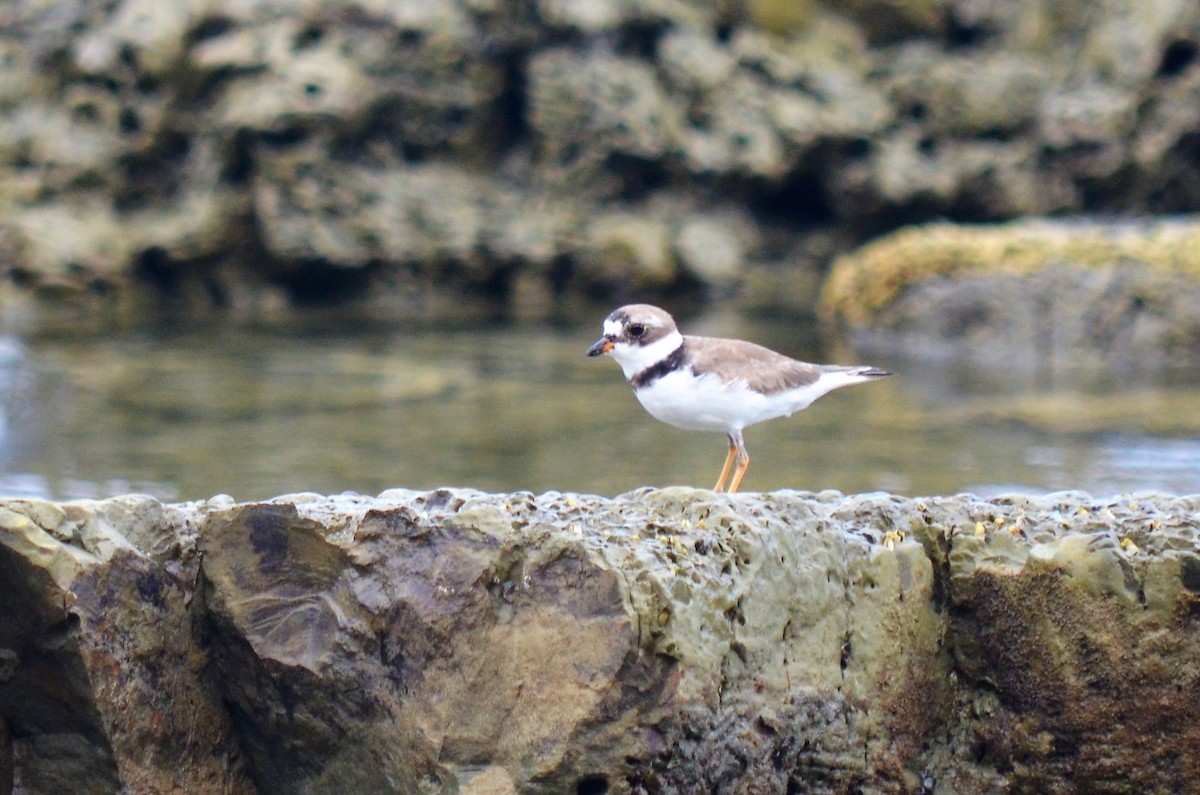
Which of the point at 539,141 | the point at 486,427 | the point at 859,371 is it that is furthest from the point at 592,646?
the point at 539,141

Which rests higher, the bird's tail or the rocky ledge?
the bird's tail

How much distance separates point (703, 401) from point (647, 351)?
27 cm

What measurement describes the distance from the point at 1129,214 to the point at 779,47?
4.52m

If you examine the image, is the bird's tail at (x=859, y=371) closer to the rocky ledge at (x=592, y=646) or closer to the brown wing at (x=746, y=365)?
the brown wing at (x=746, y=365)

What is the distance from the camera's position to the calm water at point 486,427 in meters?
7.84

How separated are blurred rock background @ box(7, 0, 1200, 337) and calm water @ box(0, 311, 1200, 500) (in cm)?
240

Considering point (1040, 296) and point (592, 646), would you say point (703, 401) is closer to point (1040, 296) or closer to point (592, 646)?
point (592, 646)

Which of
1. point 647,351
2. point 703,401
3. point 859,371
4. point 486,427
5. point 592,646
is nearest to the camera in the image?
point 592,646

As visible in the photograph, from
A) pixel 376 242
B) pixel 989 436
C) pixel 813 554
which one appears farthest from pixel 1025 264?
pixel 813 554

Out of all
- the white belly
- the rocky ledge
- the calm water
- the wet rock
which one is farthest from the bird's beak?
the wet rock

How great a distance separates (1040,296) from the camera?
11742mm

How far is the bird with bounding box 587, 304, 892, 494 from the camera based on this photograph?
435 centimetres

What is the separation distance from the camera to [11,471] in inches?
317

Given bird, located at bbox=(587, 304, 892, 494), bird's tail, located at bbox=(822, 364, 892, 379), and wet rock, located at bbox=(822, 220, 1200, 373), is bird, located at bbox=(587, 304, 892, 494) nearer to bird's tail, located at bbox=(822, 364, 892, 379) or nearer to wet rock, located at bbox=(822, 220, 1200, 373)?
bird's tail, located at bbox=(822, 364, 892, 379)
